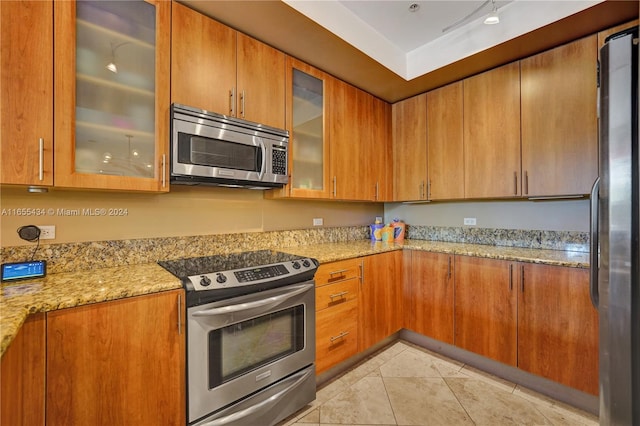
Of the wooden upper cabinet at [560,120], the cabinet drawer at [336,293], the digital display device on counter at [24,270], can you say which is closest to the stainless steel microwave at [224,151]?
the digital display device on counter at [24,270]

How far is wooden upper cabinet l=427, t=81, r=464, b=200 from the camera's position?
8.26ft

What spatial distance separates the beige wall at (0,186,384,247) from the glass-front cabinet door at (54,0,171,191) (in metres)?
0.30

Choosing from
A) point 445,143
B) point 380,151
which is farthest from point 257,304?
point 445,143

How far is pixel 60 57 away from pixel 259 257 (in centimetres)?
143

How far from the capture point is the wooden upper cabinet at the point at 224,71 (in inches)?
63.9

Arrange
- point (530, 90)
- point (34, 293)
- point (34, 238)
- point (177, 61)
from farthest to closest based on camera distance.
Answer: point (530, 90) → point (177, 61) → point (34, 238) → point (34, 293)

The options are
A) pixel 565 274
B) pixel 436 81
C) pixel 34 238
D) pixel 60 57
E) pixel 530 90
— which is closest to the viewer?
pixel 60 57

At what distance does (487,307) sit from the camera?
6.85 feet

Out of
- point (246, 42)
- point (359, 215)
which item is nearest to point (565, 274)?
point (359, 215)

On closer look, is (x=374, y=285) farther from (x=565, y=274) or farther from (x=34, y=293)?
(x=34, y=293)

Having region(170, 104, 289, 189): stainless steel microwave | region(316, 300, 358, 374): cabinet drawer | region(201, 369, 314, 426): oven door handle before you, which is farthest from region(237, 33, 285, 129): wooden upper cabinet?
region(201, 369, 314, 426): oven door handle

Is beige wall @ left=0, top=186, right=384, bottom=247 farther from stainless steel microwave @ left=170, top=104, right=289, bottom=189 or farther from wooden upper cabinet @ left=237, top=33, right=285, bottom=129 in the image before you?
wooden upper cabinet @ left=237, top=33, right=285, bottom=129

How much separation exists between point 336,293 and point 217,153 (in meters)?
1.23

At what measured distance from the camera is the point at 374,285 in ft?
7.56
